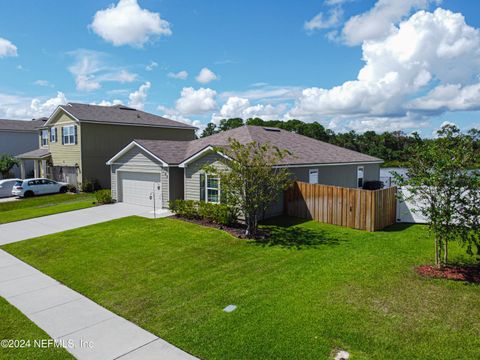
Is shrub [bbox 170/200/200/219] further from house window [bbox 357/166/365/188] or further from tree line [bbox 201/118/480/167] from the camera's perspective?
tree line [bbox 201/118/480/167]

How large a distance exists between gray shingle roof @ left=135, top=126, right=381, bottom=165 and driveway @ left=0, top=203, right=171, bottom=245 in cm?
352

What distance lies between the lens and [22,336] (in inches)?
257

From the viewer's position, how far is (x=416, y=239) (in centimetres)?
1270

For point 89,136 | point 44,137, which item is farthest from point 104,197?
point 44,137

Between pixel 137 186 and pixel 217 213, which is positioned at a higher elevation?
pixel 137 186

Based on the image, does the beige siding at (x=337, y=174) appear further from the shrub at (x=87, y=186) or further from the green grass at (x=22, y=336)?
the shrub at (x=87, y=186)

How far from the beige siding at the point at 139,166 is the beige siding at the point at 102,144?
6.68 metres

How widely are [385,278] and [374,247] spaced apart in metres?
2.97

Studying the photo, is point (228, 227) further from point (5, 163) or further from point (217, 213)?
point (5, 163)

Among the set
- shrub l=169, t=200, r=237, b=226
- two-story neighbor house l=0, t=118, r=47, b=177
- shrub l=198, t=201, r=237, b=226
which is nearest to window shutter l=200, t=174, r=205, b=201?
shrub l=169, t=200, r=237, b=226

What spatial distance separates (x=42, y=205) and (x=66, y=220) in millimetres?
7518

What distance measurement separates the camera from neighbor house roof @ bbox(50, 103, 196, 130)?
2795 centimetres

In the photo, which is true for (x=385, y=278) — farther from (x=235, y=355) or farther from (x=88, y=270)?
(x=88, y=270)

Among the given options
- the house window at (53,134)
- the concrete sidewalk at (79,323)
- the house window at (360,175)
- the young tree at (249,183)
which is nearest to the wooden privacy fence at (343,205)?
the young tree at (249,183)
